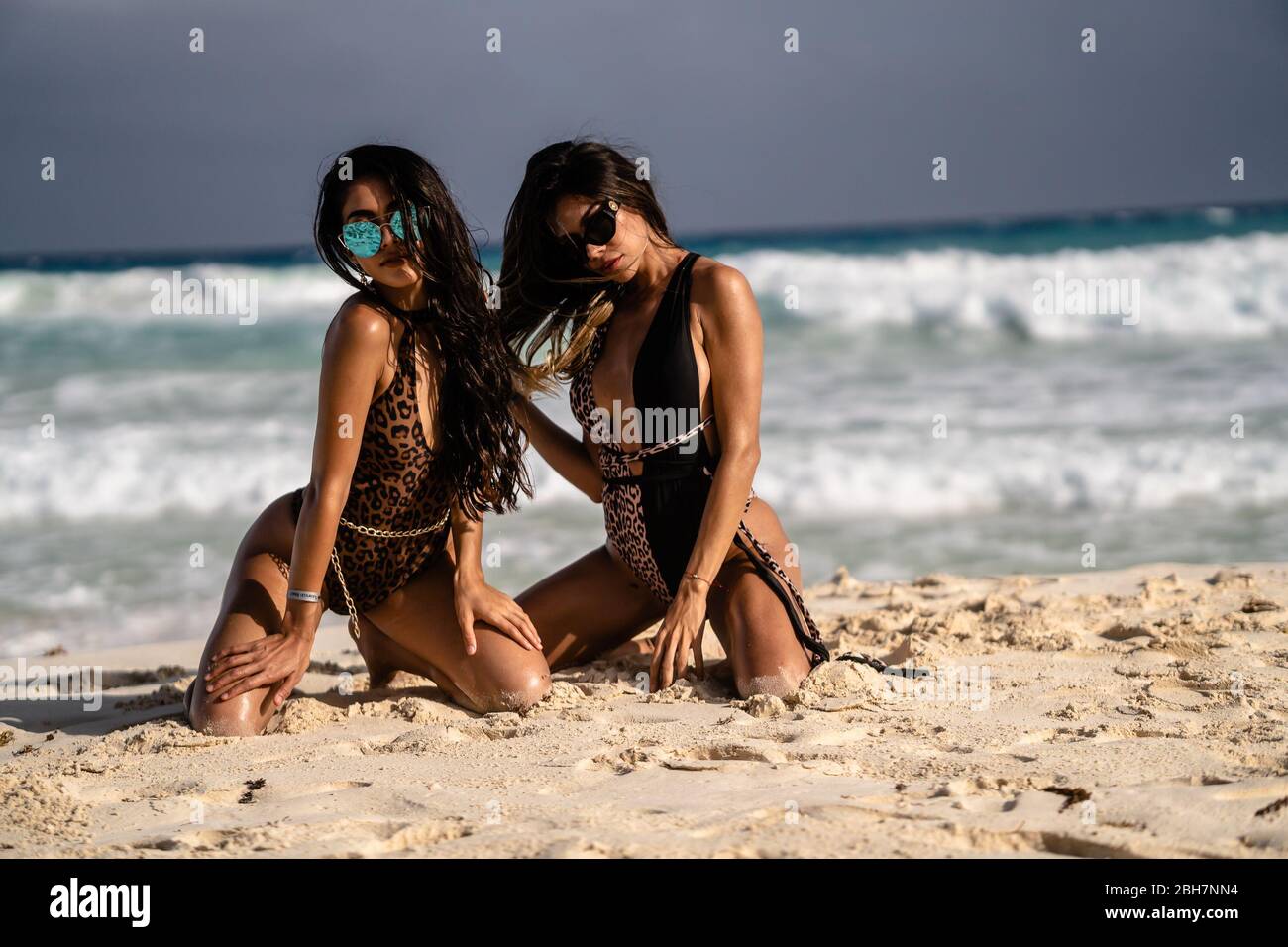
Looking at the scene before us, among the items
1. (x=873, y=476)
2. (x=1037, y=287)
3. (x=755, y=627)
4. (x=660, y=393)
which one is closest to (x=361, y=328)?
(x=660, y=393)

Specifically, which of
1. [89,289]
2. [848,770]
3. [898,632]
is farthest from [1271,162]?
[848,770]

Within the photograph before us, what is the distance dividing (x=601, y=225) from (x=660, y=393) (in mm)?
543

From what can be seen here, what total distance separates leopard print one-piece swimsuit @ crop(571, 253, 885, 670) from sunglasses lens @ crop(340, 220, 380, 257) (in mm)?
840

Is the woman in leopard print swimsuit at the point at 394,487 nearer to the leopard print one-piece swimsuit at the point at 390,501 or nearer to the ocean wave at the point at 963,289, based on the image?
the leopard print one-piece swimsuit at the point at 390,501

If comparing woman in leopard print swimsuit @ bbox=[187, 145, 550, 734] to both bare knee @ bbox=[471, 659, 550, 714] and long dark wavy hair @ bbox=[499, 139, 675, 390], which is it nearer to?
bare knee @ bbox=[471, 659, 550, 714]

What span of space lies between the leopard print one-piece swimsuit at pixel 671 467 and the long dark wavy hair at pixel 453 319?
1.10 feet

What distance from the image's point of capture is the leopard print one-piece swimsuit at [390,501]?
3.58 meters

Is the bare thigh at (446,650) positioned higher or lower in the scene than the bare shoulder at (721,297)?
lower

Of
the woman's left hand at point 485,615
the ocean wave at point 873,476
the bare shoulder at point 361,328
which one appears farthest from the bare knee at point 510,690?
the ocean wave at point 873,476

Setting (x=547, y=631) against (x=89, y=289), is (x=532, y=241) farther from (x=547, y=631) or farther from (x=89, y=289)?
(x=89, y=289)

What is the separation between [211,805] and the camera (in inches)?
113

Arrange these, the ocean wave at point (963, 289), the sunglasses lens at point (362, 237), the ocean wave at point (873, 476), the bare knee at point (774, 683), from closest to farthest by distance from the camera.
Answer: the sunglasses lens at point (362, 237) → the bare knee at point (774, 683) → the ocean wave at point (873, 476) → the ocean wave at point (963, 289)

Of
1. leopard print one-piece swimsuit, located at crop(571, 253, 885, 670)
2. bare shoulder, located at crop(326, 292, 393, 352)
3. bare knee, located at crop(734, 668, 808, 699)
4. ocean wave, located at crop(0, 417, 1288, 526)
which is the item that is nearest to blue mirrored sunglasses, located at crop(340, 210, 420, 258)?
bare shoulder, located at crop(326, 292, 393, 352)
